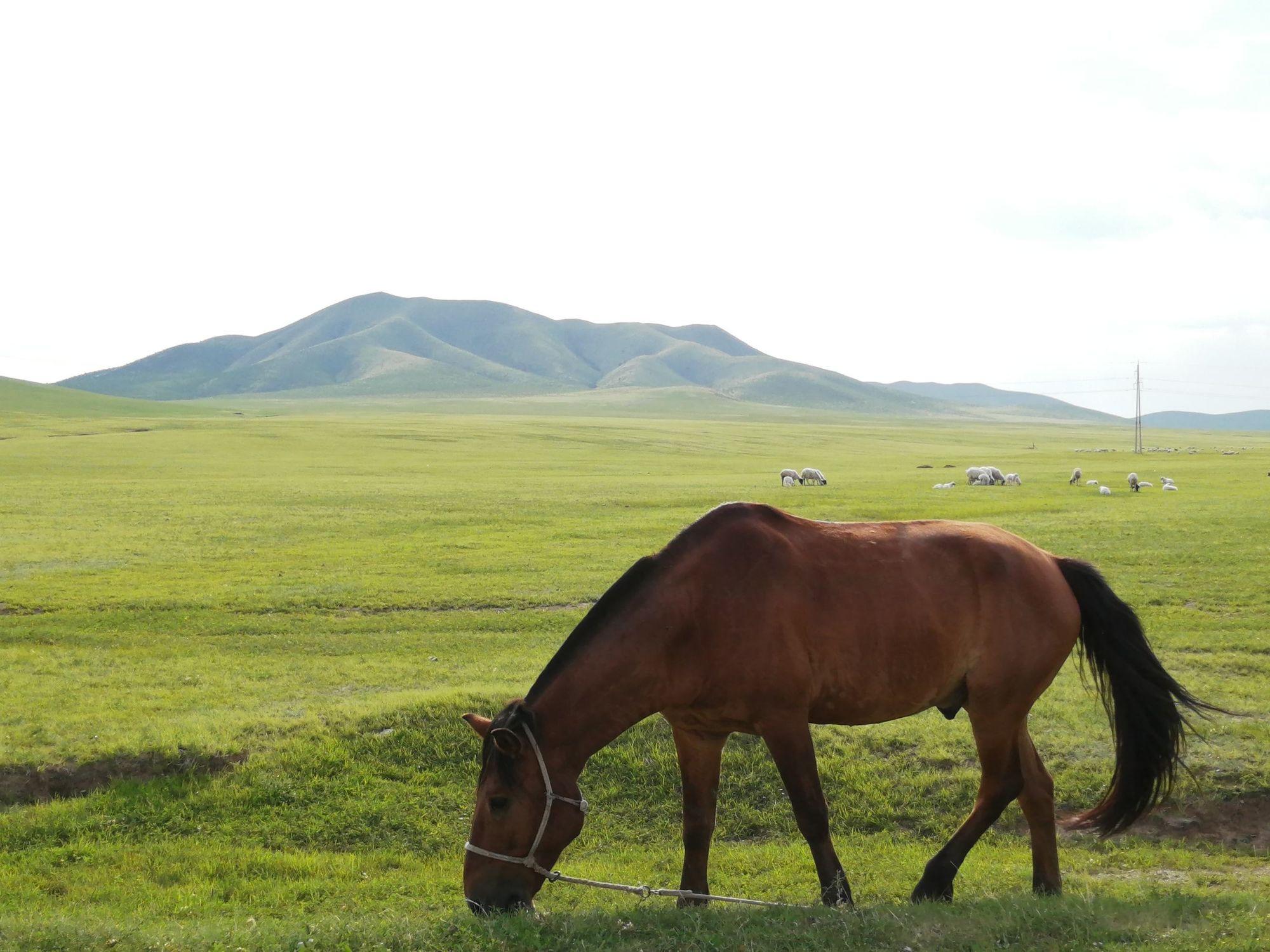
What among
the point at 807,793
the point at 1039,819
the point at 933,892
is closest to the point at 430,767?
the point at 807,793

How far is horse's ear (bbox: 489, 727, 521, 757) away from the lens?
5191 mm

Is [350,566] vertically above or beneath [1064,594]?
beneath

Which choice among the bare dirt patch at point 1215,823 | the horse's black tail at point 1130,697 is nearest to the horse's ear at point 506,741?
the horse's black tail at point 1130,697

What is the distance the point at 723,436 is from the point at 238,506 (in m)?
67.3

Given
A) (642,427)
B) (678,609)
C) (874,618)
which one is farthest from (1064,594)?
(642,427)

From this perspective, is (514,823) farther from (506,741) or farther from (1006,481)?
(1006,481)

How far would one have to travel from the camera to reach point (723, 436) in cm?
9612

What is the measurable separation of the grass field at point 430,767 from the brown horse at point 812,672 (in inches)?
21.0

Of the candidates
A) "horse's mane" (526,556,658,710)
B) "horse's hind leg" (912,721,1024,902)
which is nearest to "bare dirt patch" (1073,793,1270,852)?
"horse's hind leg" (912,721,1024,902)

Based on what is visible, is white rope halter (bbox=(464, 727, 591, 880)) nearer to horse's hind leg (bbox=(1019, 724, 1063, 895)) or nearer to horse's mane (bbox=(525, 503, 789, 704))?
horse's mane (bbox=(525, 503, 789, 704))

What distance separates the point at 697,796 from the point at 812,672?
1.11 meters

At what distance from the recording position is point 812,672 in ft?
19.1

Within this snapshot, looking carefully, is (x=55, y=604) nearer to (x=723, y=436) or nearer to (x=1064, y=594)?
(x=1064, y=594)

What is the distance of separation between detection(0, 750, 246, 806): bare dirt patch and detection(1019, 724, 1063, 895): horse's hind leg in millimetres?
7084
